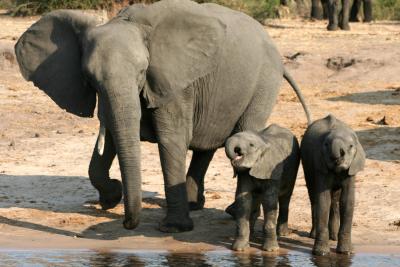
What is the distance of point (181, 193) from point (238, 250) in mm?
768

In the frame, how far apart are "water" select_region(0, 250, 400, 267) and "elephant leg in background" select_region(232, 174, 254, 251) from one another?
153mm

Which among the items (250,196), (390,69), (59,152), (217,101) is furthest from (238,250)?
(390,69)

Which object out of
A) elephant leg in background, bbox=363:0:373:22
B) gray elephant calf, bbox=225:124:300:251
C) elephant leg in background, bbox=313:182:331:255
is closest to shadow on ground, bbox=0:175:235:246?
gray elephant calf, bbox=225:124:300:251

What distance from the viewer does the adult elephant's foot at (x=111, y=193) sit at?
1065 cm

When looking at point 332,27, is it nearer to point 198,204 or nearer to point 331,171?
point 198,204

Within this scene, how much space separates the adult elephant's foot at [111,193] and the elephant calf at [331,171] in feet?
5.80

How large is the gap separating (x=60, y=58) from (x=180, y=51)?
3.06 feet

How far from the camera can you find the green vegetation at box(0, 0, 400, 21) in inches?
842

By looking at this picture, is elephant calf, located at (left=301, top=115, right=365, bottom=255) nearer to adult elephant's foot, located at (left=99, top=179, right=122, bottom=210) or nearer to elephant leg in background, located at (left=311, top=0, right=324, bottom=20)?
adult elephant's foot, located at (left=99, top=179, right=122, bottom=210)

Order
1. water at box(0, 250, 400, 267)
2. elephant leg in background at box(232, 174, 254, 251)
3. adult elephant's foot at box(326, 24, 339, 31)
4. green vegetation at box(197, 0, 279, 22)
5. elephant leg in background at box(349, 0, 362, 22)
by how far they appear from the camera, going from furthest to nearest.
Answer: elephant leg in background at box(349, 0, 362, 22), green vegetation at box(197, 0, 279, 22), adult elephant's foot at box(326, 24, 339, 31), elephant leg in background at box(232, 174, 254, 251), water at box(0, 250, 400, 267)

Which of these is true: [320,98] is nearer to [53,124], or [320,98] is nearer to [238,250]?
[53,124]

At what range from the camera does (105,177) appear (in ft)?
34.7

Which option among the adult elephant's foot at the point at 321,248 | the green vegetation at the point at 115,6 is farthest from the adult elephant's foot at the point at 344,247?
the green vegetation at the point at 115,6

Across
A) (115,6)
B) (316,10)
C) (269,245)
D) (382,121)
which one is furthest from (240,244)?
(316,10)
